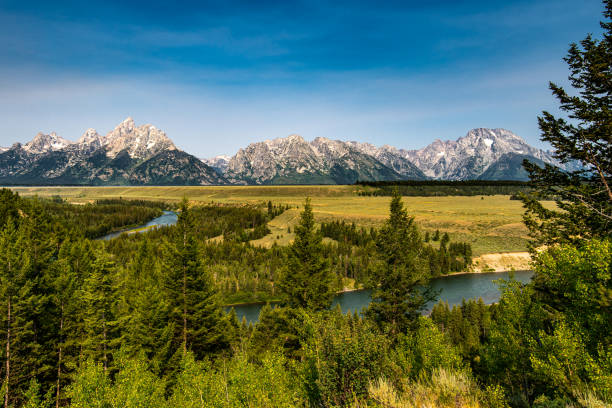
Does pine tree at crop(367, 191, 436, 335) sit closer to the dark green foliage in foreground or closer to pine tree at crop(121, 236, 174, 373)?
the dark green foliage in foreground

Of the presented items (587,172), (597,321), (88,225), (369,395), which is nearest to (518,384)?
(597,321)

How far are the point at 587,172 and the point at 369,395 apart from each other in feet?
54.9

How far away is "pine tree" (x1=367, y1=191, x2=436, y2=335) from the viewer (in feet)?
88.9

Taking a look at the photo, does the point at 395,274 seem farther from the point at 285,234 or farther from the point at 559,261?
the point at 285,234

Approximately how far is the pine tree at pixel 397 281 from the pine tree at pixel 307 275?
→ 15.9 ft

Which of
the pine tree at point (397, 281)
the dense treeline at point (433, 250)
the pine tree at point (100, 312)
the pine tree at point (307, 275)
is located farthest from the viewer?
the dense treeline at point (433, 250)

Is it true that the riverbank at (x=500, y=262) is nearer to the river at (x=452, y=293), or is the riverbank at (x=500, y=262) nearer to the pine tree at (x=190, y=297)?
the river at (x=452, y=293)

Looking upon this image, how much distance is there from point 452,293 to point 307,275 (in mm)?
77807

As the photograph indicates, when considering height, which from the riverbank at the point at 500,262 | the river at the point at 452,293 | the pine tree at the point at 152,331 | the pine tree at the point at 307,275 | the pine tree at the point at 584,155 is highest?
the pine tree at the point at 584,155

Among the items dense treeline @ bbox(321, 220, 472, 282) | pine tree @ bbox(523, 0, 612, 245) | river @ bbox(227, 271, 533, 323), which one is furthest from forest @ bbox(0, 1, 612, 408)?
dense treeline @ bbox(321, 220, 472, 282)

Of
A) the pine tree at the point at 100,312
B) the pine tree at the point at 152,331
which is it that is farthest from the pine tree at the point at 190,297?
the pine tree at the point at 100,312

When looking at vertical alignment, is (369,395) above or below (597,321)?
below

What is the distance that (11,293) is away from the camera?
83.3 feet

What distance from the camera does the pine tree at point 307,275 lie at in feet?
85.0
